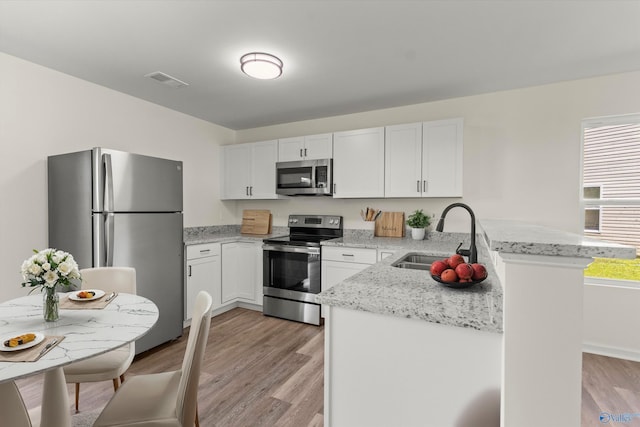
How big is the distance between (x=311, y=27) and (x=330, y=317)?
181 centimetres

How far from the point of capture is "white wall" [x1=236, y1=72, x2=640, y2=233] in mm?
2768

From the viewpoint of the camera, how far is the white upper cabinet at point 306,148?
3637 mm

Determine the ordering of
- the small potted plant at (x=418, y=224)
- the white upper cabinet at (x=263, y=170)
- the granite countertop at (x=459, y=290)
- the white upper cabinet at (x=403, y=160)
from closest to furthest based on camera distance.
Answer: the granite countertop at (x=459, y=290) < the white upper cabinet at (x=403, y=160) < the small potted plant at (x=418, y=224) < the white upper cabinet at (x=263, y=170)

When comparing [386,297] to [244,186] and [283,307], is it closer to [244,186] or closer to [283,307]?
[283,307]

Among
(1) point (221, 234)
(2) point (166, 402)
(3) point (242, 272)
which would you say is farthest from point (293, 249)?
(2) point (166, 402)

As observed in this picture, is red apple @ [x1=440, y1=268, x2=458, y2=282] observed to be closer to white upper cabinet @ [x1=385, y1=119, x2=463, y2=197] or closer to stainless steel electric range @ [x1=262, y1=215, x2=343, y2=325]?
white upper cabinet @ [x1=385, y1=119, x2=463, y2=197]

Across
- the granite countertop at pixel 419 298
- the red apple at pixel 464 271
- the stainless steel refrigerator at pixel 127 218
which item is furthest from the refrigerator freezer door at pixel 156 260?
the red apple at pixel 464 271

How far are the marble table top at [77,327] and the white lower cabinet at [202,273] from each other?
5.26 feet

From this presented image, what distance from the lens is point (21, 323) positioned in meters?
1.32

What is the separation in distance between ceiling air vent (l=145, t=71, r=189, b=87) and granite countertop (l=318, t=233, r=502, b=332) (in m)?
2.44

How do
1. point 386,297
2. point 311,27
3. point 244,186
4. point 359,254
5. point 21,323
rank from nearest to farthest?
point 386,297 → point 21,323 → point 311,27 → point 359,254 → point 244,186

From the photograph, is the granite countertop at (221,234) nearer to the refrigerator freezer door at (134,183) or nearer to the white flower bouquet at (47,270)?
the refrigerator freezer door at (134,183)

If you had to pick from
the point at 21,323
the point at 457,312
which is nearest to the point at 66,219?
the point at 21,323

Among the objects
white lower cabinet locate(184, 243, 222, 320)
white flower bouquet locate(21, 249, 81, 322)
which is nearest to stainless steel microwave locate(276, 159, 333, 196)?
white lower cabinet locate(184, 243, 222, 320)
